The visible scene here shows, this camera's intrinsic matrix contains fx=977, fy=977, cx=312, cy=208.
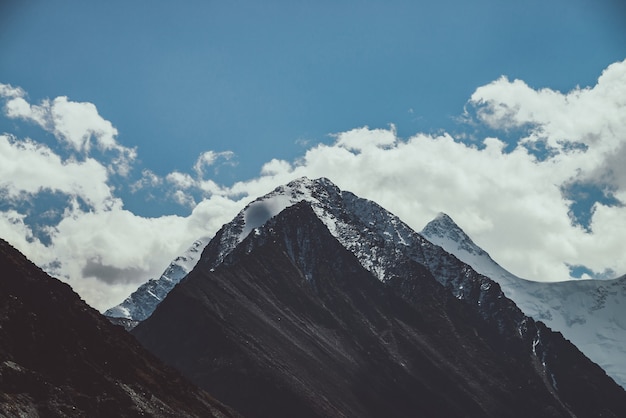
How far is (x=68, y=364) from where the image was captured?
144m

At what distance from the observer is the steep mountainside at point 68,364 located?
12612 centimetres

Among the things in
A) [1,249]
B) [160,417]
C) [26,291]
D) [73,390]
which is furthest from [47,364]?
[1,249]

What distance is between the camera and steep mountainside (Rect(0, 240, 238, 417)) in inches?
4966

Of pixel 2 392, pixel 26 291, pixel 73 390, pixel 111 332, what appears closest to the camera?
pixel 2 392

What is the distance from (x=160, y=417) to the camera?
480ft

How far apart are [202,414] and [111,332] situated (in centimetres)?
2458

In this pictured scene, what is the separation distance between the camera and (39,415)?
119688mm

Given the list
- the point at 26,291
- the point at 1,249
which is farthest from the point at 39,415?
the point at 1,249

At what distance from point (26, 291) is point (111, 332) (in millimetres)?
18960

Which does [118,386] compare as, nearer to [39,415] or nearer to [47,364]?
[47,364]

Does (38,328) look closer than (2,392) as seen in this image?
No

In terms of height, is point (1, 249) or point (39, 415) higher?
point (1, 249)

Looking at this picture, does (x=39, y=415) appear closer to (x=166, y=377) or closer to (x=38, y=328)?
(x=38, y=328)

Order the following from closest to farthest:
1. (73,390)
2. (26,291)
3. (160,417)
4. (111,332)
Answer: (73,390) → (160,417) → (26,291) → (111,332)
